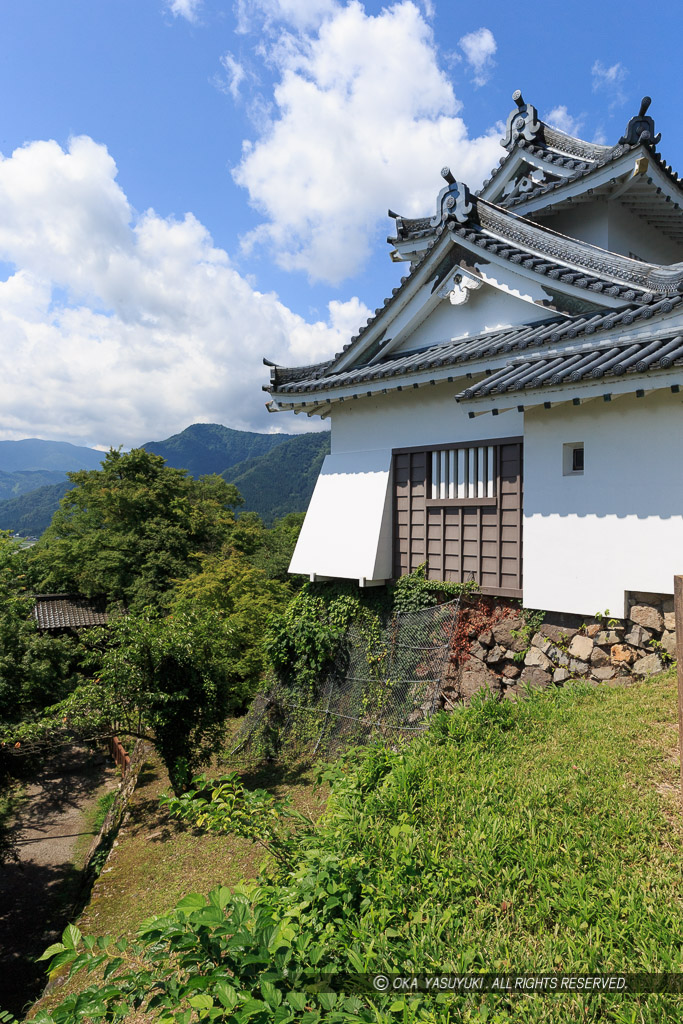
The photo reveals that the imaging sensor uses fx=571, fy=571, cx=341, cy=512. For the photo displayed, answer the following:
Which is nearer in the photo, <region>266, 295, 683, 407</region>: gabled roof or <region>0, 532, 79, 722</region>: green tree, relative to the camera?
<region>266, 295, 683, 407</region>: gabled roof

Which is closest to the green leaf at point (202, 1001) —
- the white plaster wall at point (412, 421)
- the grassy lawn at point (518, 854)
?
the grassy lawn at point (518, 854)

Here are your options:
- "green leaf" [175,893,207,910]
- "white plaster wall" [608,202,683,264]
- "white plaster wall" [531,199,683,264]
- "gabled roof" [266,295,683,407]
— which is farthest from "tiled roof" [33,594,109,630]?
"green leaf" [175,893,207,910]

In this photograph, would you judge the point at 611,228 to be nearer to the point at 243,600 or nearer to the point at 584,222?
the point at 584,222

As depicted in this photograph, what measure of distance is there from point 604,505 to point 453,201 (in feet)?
17.9

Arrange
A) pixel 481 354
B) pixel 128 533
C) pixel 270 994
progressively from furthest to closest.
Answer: pixel 128 533
pixel 481 354
pixel 270 994

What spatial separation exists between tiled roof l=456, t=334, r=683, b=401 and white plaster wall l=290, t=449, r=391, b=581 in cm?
287

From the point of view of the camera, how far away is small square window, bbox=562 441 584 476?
7.11m

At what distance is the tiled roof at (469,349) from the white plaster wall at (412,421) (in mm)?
545

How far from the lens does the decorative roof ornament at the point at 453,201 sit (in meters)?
8.87

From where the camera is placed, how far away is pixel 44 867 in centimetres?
1146

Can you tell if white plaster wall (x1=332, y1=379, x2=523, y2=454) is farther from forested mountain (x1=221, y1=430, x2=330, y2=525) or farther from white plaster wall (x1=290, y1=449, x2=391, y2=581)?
forested mountain (x1=221, y1=430, x2=330, y2=525)

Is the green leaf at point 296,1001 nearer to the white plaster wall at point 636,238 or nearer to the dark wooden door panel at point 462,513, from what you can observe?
the dark wooden door panel at point 462,513

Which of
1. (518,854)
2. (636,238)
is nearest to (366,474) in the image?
(636,238)

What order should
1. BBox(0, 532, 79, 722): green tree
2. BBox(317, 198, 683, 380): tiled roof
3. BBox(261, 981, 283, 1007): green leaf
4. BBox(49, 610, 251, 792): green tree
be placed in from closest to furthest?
BBox(261, 981, 283, 1007): green leaf < BBox(317, 198, 683, 380): tiled roof < BBox(49, 610, 251, 792): green tree < BBox(0, 532, 79, 722): green tree
